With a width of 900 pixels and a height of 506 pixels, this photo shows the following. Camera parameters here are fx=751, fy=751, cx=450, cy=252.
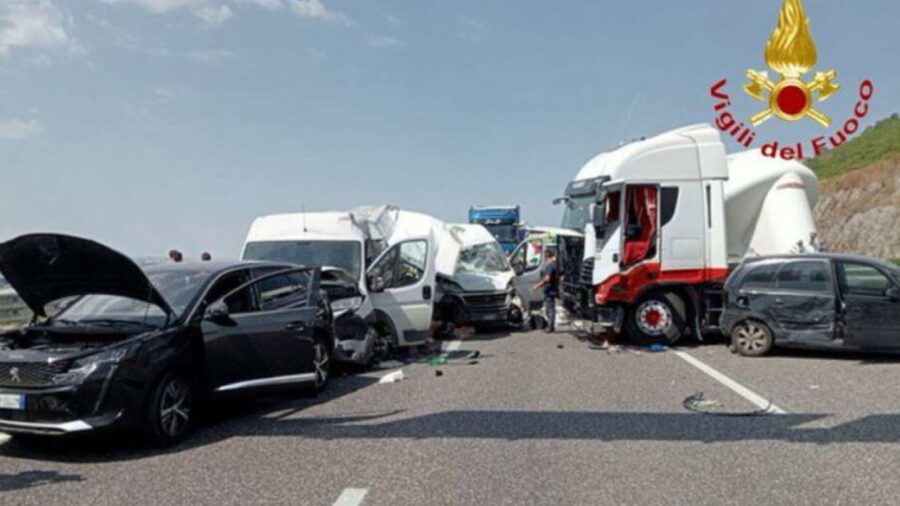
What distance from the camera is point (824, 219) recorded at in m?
47.9

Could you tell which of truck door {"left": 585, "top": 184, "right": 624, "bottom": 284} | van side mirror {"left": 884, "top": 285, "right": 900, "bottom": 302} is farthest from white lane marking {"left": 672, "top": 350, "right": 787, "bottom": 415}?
van side mirror {"left": 884, "top": 285, "right": 900, "bottom": 302}

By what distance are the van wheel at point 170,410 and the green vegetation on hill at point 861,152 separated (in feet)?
173

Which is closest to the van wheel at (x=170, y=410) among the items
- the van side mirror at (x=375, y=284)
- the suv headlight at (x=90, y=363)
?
the suv headlight at (x=90, y=363)

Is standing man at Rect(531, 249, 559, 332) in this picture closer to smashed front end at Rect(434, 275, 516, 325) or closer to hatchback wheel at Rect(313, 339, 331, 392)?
smashed front end at Rect(434, 275, 516, 325)

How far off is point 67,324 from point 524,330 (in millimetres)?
10871

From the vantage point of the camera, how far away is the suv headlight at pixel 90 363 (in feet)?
19.9

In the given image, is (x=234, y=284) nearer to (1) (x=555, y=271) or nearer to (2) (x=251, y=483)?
(2) (x=251, y=483)

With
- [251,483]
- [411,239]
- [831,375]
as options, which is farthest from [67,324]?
[831,375]

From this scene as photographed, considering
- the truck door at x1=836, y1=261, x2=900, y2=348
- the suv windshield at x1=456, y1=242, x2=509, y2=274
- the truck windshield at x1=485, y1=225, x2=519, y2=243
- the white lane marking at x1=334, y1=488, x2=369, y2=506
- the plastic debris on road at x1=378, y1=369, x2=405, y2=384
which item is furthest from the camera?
the truck windshield at x1=485, y1=225, x2=519, y2=243

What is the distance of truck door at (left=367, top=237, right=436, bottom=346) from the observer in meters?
11.8

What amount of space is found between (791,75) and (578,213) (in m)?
4.41

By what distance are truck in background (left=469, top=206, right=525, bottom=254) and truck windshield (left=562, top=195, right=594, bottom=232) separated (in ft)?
49.1

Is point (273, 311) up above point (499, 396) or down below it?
above

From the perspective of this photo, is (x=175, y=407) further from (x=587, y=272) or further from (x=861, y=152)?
(x=861, y=152)
